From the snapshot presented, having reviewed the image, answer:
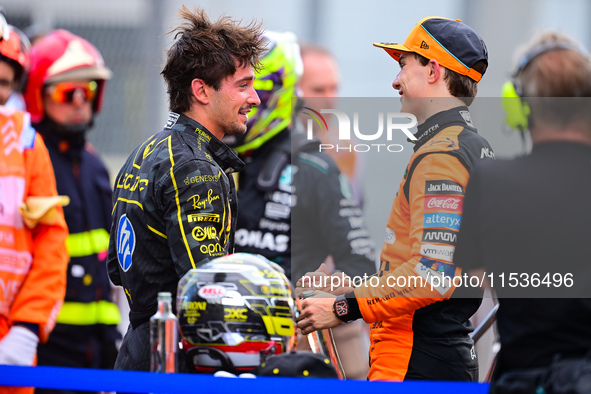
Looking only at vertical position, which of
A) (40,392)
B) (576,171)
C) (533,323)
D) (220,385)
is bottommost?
(40,392)

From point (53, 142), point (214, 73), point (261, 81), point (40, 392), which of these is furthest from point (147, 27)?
point (214, 73)

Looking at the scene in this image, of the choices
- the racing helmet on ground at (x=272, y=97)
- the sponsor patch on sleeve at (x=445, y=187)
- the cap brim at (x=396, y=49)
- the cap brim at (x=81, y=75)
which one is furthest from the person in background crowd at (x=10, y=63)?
the sponsor patch on sleeve at (x=445, y=187)

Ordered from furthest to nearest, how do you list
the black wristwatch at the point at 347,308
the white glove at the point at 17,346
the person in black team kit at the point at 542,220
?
1. the white glove at the point at 17,346
2. the black wristwatch at the point at 347,308
3. the person in black team kit at the point at 542,220

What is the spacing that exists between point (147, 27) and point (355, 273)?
4.07 m

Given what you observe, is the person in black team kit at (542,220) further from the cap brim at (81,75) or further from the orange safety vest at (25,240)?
the cap brim at (81,75)

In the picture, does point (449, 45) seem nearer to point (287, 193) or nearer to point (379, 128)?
point (379, 128)

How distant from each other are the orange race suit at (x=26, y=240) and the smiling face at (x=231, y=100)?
1145mm

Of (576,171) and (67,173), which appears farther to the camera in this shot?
(67,173)

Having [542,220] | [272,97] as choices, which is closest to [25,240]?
[272,97]

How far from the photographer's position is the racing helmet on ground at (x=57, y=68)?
517 centimetres

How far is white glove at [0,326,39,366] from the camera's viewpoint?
3.59 metres

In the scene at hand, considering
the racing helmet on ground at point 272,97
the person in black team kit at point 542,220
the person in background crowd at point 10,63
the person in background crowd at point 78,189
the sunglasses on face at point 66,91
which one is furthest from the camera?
the sunglasses on face at point 66,91

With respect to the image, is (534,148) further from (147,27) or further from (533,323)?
(147,27)

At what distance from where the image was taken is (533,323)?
2.19 meters
